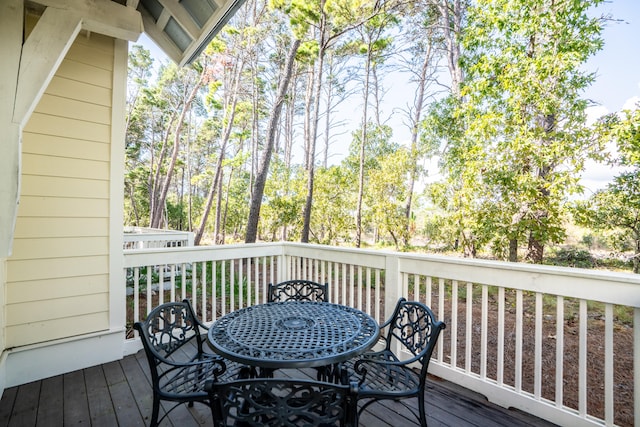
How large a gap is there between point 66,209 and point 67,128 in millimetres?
689

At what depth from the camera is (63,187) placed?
2613 millimetres

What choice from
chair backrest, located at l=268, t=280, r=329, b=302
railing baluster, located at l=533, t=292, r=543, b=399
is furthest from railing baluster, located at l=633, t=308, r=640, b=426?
chair backrest, located at l=268, t=280, r=329, b=302

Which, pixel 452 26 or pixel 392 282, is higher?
pixel 452 26

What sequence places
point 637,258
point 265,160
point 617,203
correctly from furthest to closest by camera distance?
1. point 265,160
2. point 637,258
3. point 617,203

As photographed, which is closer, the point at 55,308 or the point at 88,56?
the point at 55,308

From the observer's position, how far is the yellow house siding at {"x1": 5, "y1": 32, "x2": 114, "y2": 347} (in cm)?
247

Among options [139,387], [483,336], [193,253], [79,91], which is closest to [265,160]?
[193,253]

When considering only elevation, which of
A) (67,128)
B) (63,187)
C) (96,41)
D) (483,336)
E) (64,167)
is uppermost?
(96,41)

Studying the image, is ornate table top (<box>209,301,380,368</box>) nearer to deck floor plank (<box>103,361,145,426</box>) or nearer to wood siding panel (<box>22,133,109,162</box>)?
deck floor plank (<box>103,361,145,426</box>)

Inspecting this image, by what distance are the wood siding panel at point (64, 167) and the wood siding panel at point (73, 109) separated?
372 millimetres

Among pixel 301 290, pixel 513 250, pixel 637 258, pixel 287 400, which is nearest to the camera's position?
pixel 287 400

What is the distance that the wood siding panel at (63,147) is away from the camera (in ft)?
8.13

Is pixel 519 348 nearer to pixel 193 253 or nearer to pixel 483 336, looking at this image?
pixel 483 336

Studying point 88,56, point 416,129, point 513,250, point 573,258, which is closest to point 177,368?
point 88,56
